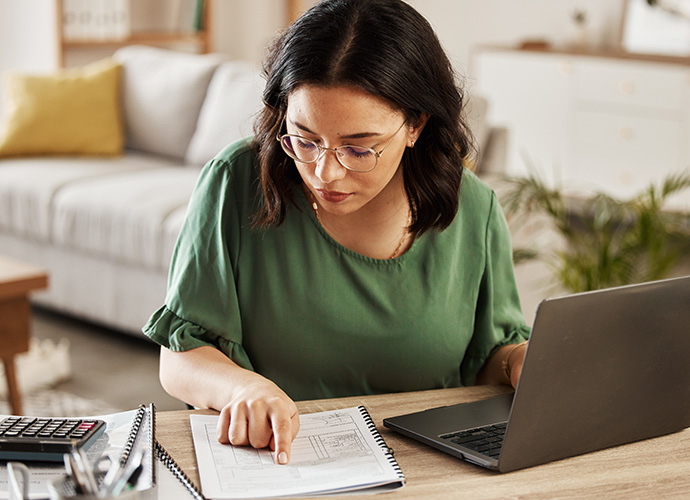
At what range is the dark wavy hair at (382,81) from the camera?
111cm

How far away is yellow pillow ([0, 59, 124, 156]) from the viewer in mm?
3730

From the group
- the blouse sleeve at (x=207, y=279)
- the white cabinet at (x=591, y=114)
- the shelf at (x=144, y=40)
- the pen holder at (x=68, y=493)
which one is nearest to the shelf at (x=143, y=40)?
the shelf at (x=144, y=40)

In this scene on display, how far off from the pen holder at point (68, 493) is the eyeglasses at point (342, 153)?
1.63 ft

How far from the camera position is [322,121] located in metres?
1.10

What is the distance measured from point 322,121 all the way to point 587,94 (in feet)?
13.7

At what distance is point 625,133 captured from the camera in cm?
489

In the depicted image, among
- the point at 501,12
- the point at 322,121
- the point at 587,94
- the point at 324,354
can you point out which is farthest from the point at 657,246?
the point at 501,12

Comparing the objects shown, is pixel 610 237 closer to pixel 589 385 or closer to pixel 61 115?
pixel 589 385

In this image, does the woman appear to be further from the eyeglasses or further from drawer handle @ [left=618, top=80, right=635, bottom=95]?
drawer handle @ [left=618, top=80, right=635, bottom=95]

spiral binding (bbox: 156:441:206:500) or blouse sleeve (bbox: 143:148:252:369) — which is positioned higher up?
blouse sleeve (bbox: 143:148:252:369)

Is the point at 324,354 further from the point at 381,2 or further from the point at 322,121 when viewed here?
the point at 381,2

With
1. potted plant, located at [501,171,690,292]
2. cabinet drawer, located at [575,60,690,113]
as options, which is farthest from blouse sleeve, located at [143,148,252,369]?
cabinet drawer, located at [575,60,690,113]

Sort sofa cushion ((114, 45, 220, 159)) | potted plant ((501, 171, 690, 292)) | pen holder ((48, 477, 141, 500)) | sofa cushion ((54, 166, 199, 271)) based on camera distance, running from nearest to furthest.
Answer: pen holder ((48, 477, 141, 500))
potted plant ((501, 171, 690, 292))
sofa cushion ((54, 166, 199, 271))
sofa cushion ((114, 45, 220, 159))

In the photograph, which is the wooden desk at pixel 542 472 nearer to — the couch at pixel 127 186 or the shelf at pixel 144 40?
the couch at pixel 127 186
